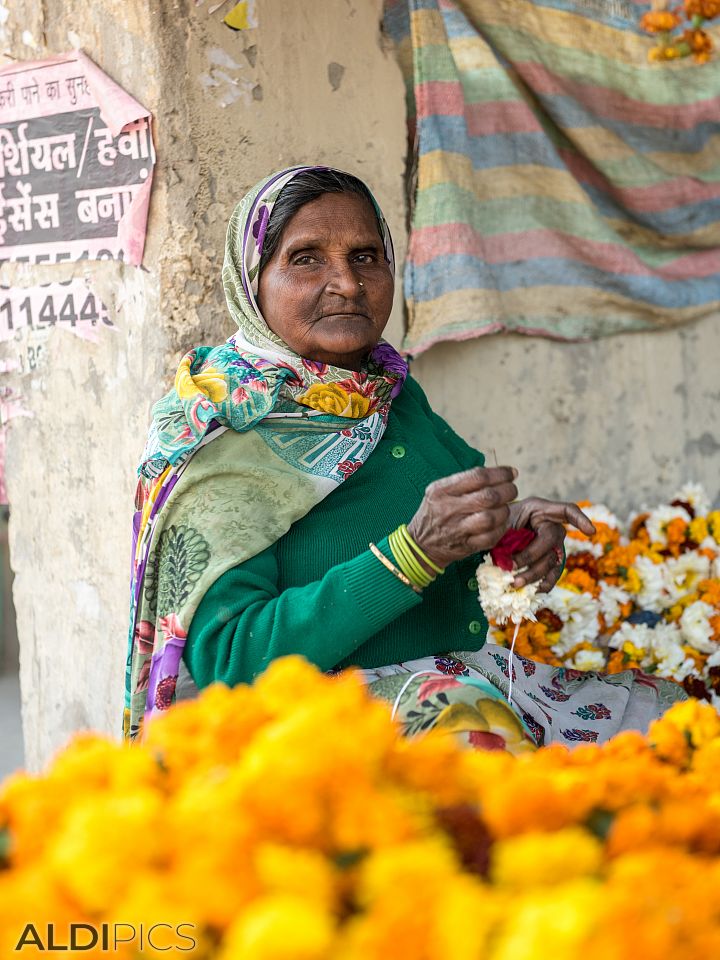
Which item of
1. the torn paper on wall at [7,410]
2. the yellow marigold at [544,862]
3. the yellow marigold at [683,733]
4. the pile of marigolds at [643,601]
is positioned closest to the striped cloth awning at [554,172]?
the pile of marigolds at [643,601]

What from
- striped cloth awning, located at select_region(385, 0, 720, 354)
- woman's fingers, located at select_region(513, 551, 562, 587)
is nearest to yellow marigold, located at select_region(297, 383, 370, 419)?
woman's fingers, located at select_region(513, 551, 562, 587)

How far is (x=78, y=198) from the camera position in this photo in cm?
309

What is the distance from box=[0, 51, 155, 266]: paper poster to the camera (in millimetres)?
2963

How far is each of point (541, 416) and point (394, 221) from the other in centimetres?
94

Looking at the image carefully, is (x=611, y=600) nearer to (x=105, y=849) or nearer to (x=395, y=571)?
(x=395, y=571)

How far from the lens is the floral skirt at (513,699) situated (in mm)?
1785

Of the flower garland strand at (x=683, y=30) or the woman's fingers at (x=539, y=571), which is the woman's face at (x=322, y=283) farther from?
the flower garland strand at (x=683, y=30)

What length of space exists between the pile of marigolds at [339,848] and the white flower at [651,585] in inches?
109

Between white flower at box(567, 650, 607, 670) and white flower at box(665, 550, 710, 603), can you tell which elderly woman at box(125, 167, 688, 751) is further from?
white flower at box(665, 550, 710, 603)

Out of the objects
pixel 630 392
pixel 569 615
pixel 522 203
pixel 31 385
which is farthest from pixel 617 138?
pixel 31 385

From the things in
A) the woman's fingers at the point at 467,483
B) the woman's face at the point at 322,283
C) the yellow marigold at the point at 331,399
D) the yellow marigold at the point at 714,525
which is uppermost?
the woman's face at the point at 322,283

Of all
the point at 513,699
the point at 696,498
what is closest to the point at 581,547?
the point at 696,498

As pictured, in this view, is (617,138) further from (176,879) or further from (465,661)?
(176,879)

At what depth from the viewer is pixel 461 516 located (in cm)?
195
